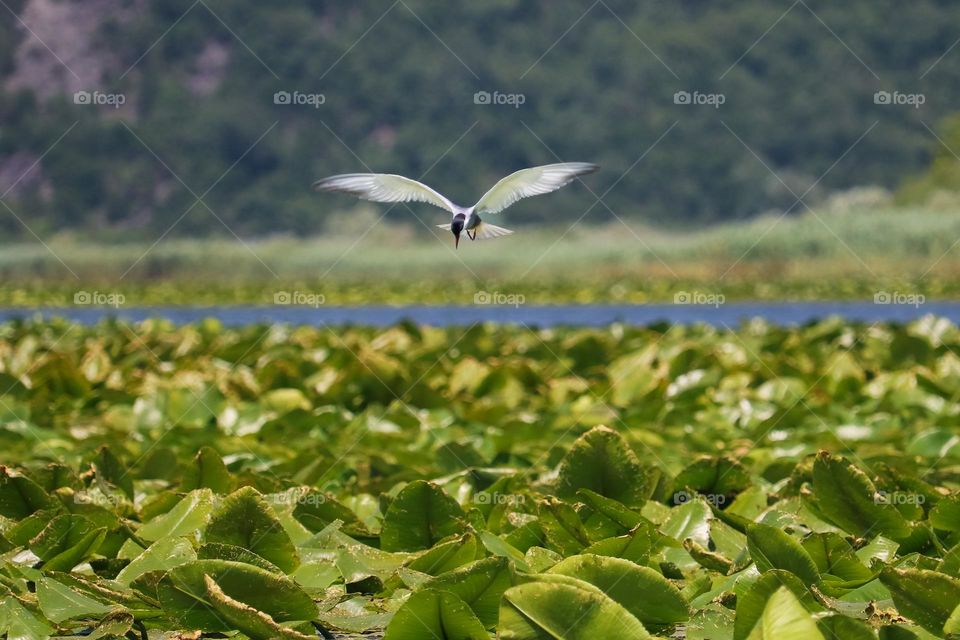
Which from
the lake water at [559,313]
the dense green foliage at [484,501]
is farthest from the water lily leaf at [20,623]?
the lake water at [559,313]

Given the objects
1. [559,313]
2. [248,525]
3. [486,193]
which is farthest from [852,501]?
[559,313]

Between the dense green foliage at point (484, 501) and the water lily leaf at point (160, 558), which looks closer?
the dense green foliage at point (484, 501)

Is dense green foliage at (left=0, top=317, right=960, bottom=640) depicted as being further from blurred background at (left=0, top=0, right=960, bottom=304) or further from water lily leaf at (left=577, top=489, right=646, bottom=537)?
blurred background at (left=0, top=0, right=960, bottom=304)

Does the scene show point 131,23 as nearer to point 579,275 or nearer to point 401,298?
point 579,275

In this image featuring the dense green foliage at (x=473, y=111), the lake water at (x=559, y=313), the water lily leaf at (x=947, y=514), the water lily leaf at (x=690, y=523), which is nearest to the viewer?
the water lily leaf at (x=947, y=514)

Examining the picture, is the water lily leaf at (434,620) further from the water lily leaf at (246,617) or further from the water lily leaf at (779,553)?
the water lily leaf at (779,553)

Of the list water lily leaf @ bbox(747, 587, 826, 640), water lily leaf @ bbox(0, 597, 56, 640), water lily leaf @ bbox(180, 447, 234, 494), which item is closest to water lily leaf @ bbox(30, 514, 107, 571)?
water lily leaf @ bbox(0, 597, 56, 640)
